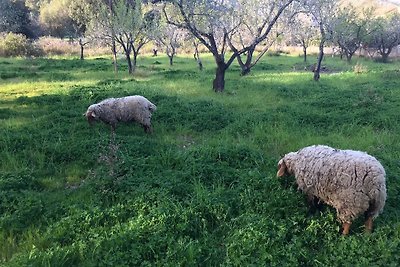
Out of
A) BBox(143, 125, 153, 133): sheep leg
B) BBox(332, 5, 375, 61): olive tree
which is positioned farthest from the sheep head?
BBox(332, 5, 375, 61): olive tree

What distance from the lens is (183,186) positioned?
282 inches

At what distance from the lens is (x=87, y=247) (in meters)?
5.34

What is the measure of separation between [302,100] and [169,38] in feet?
64.5

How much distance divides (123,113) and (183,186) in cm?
462

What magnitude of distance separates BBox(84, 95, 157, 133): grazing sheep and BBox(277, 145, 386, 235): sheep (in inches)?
218

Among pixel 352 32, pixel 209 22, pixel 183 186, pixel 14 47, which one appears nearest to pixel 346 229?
pixel 183 186

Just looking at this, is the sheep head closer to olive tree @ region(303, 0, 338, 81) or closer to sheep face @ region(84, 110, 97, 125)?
sheep face @ region(84, 110, 97, 125)

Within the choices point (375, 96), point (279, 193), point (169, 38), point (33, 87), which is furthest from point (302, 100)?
point (169, 38)

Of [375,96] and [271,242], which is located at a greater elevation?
[375,96]

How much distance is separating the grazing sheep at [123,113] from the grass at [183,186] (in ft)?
1.14

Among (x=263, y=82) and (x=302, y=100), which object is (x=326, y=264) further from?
(x=263, y=82)

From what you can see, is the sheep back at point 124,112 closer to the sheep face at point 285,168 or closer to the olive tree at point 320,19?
the sheep face at point 285,168

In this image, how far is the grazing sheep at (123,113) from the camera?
1084 cm

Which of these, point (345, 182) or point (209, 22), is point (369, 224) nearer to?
point (345, 182)
